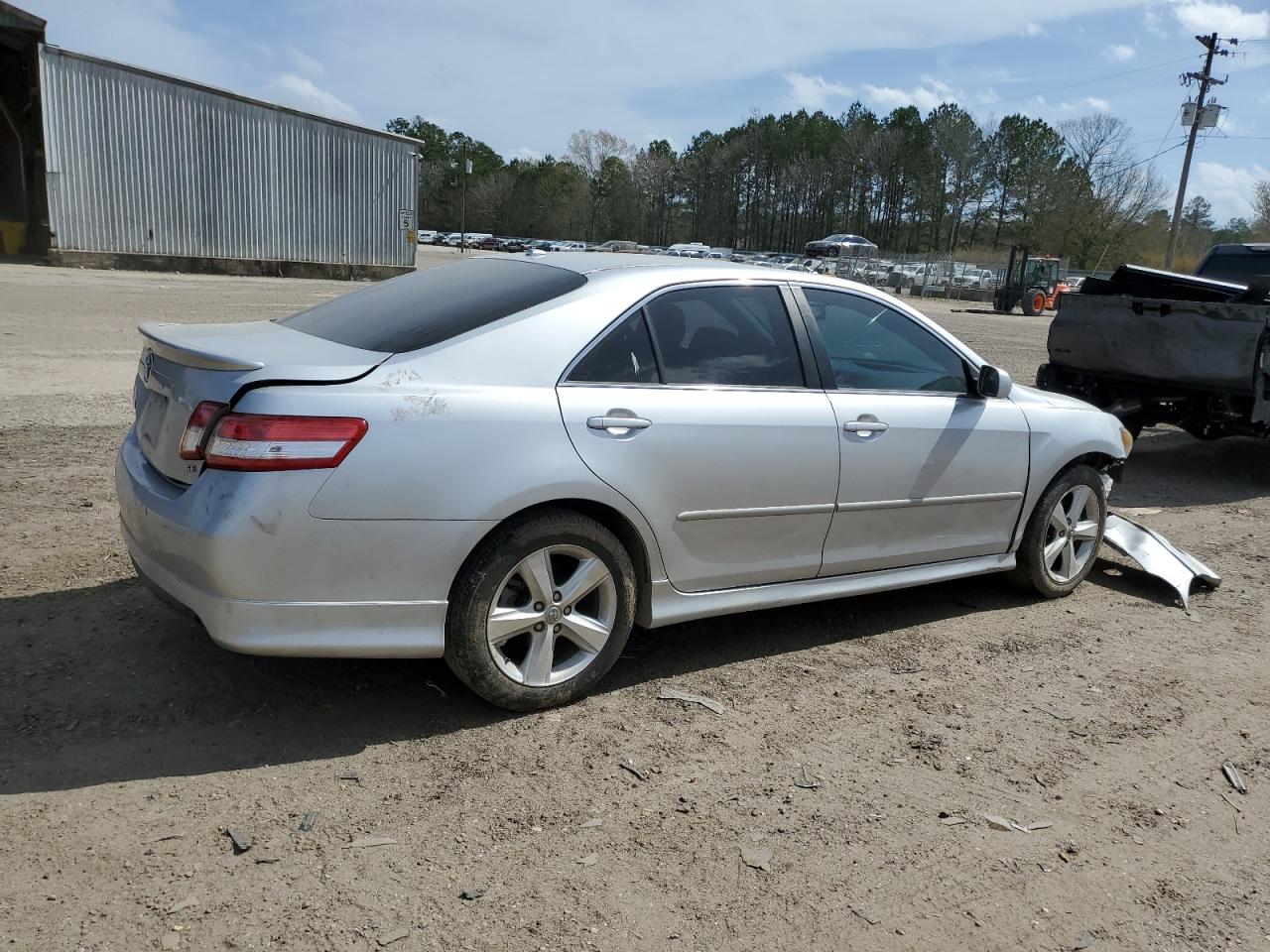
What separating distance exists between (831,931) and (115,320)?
1515 cm

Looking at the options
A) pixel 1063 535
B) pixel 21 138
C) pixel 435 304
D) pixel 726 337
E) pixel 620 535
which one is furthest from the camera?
pixel 21 138

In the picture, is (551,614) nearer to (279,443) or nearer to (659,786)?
(659,786)

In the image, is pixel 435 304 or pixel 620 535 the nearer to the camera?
pixel 620 535

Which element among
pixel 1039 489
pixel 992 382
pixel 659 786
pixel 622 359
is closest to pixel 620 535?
pixel 622 359

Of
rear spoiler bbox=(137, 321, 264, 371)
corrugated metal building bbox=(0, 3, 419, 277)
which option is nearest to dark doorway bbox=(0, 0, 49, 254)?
corrugated metal building bbox=(0, 3, 419, 277)

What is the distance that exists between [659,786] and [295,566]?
136 centimetres

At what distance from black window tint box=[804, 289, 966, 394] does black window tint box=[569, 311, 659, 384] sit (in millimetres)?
939

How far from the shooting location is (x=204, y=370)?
131 inches

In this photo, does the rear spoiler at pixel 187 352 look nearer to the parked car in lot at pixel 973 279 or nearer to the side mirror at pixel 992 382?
the side mirror at pixel 992 382

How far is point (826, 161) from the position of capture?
98438 millimetres

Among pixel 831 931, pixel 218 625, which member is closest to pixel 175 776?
pixel 218 625

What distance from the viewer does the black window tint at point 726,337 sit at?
3969 millimetres

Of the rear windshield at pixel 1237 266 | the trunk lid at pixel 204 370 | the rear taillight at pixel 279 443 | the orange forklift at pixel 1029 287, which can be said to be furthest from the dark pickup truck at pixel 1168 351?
the orange forklift at pixel 1029 287

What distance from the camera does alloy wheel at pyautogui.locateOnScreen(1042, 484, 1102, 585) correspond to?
5.28m
